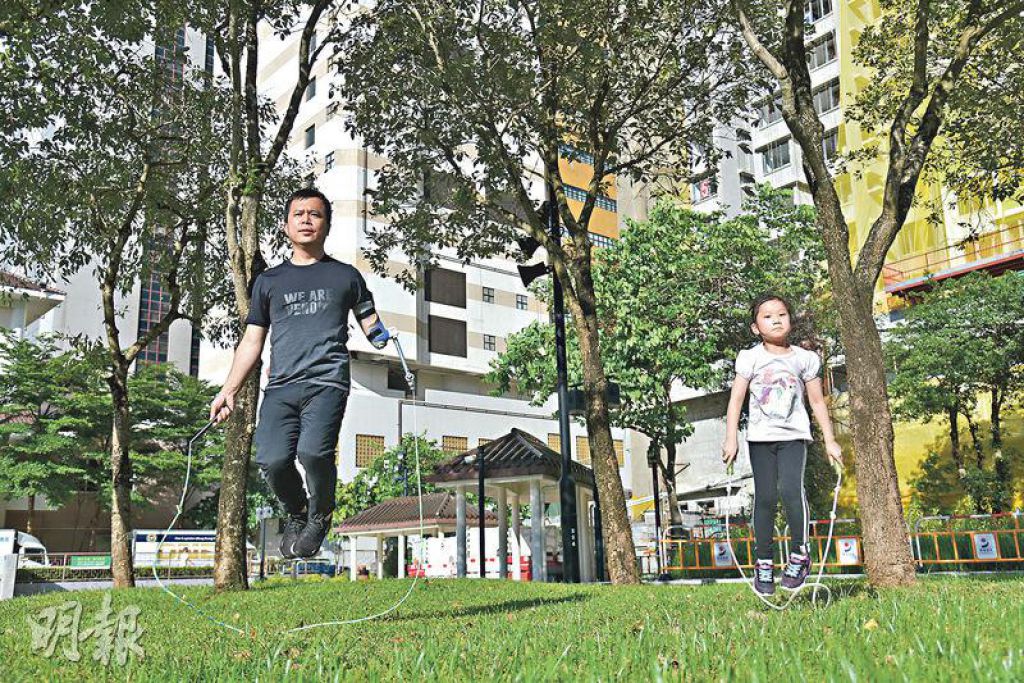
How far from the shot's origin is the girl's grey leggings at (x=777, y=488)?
6074 millimetres

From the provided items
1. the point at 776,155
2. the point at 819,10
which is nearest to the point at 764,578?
the point at 776,155

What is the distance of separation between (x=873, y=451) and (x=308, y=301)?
629 centimetres

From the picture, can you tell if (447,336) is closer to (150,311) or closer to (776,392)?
(150,311)

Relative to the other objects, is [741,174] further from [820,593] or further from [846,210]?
[820,593]

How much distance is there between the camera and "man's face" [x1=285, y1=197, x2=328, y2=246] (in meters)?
5.35

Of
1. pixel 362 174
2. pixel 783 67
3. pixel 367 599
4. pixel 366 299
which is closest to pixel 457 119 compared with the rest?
pixel 783 67

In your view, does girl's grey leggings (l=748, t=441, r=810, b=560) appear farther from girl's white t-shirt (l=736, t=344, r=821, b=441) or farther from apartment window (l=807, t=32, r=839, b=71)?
apartment window (l=807, t=32, r=839, b=71)

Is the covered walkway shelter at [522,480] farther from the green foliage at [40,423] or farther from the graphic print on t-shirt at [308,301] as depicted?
the green foliage at [40,423]

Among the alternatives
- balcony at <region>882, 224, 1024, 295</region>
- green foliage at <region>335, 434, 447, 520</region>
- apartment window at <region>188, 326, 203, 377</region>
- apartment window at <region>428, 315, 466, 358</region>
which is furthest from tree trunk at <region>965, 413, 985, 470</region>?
apartment window at <region>188, 326, 203, 377</region>

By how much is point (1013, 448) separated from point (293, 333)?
114 ft

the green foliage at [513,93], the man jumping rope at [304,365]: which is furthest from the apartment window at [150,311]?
the man jumping rope at [304,365]

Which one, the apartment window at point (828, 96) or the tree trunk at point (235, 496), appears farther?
the apartment window at point (828, 96)

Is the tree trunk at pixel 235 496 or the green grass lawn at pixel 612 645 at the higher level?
the tree trunk at pixel 235 496

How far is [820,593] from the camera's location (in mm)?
6910
